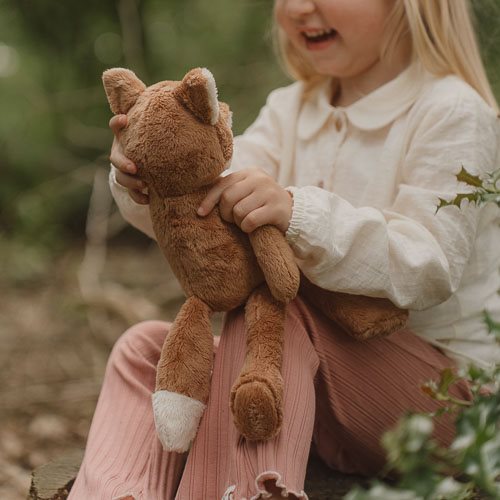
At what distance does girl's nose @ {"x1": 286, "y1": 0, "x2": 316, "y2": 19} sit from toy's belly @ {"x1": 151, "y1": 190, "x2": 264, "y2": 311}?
0.45 metres

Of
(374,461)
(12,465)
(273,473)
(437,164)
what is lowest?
(12,465)

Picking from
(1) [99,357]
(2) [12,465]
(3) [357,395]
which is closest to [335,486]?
(3) [357,395]

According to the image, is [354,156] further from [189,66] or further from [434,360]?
[189,66]

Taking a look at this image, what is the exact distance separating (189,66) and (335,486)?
5.86ft

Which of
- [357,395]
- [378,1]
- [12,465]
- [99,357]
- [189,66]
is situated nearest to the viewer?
[357,395]

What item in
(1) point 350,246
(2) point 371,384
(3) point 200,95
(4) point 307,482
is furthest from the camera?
(4) point 307,482

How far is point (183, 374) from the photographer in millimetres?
1062

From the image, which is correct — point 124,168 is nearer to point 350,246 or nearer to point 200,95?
point 200,95

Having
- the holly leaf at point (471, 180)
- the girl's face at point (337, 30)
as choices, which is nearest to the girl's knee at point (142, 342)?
the girl's face at point (337, 30)

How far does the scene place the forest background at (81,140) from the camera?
101 inches

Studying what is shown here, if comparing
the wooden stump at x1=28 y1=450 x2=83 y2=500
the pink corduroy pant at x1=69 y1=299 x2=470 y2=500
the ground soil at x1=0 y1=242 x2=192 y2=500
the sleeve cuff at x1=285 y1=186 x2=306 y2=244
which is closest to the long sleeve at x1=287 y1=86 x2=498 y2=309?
the sleeve cuff at x1=285 y1=186 x2=306 y2=244

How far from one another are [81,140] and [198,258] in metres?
2.08

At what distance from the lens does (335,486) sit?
1.35m

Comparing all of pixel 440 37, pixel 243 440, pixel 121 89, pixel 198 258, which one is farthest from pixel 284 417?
pixel 440 37
